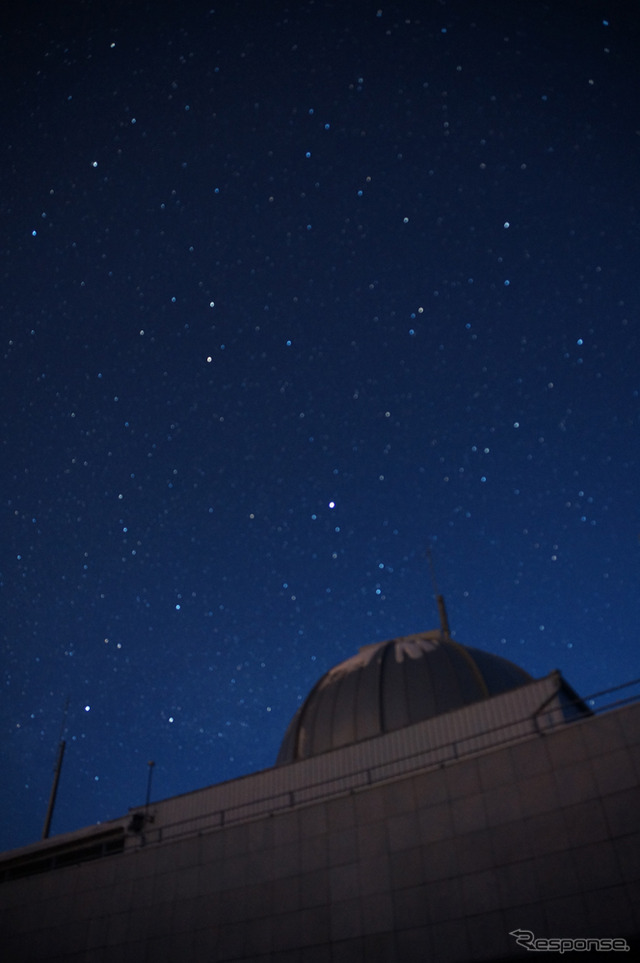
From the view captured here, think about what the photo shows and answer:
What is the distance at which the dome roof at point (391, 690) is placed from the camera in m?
27.1

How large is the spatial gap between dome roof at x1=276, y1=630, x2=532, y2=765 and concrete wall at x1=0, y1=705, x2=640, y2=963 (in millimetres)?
4923

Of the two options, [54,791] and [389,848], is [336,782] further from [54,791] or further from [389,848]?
[54,791]

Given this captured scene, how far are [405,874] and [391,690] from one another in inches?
358

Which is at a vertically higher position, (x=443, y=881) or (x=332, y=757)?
(x=332, y=757)

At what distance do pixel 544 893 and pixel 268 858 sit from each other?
26.5ft

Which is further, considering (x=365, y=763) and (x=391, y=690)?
(x=391, y=690)

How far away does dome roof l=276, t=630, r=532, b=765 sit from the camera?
2711 centimetres

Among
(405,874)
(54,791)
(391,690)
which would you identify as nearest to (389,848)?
(405,874)

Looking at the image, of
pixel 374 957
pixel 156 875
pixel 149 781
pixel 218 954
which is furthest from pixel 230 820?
pixel 149 781

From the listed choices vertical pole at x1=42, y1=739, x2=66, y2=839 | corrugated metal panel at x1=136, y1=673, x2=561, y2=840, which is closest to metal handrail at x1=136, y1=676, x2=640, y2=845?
corrugated metal panel at x1=136, y1=673, x2=561, y2=840

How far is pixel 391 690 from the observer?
92.1ft

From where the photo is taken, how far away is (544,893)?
17.1 meters

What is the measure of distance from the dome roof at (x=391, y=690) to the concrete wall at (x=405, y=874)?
16.2 feet

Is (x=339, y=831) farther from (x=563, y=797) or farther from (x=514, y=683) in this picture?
(x=514, y=683)
